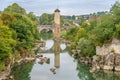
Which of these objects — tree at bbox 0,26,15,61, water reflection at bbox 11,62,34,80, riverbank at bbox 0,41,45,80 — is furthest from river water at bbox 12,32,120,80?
tree at bbox 0,26,15,61

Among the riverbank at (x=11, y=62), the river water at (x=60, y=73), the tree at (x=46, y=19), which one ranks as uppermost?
the tree at (x=46, y=19)

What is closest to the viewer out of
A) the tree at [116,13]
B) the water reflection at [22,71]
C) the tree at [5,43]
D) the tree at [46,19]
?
the tree at [5,43]

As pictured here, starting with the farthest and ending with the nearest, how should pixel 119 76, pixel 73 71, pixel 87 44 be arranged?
pixel 87 44
pixel 73 71
pixel 119 76

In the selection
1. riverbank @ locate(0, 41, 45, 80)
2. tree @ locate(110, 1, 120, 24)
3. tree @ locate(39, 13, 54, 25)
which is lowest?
riverbank @ locate(0, 41, 45, 80)

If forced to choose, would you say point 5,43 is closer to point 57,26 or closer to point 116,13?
point 116,13

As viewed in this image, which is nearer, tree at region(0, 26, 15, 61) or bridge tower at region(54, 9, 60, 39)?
tree at region(0, 26, 15, 61)

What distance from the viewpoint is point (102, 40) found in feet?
169

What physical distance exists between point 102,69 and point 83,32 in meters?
22.0

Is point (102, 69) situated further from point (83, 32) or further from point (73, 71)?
point (83, 32)

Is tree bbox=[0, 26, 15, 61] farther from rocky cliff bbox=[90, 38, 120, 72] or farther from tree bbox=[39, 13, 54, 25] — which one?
tree bbox=[39, 13, 54, 25]

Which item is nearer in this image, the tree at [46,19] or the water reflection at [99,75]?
the water reflection at [99,75]

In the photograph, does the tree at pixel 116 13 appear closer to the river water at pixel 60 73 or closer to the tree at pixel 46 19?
the river water at pixel 60 73

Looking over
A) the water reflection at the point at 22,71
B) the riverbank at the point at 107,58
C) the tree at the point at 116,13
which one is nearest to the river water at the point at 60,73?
the water reflection at the point at 22,71

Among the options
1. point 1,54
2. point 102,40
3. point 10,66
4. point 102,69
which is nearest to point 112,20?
point 102,40
